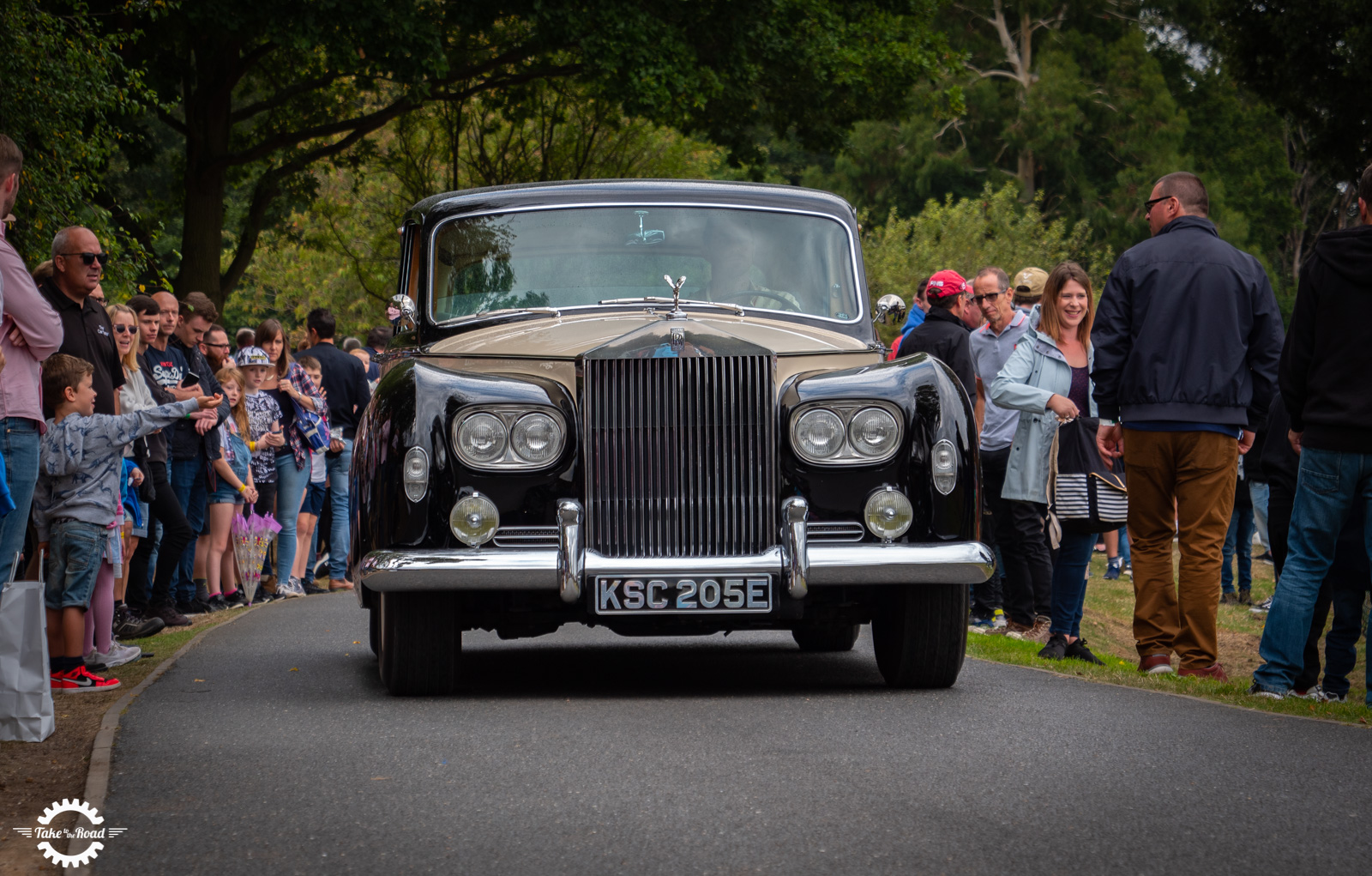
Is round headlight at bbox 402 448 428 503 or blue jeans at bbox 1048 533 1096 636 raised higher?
round headlight at bbox 402 448 428 503

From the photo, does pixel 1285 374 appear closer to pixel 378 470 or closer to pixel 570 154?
pixel 378 470

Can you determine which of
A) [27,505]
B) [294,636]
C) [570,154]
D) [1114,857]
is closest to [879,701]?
[1114,857]

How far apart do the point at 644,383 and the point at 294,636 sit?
12.9ft

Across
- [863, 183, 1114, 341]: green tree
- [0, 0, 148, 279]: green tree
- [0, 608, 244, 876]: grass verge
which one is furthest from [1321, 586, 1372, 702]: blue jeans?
[863, 183, 1114, 341]: green tree

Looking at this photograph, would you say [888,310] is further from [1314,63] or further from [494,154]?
[494,154]

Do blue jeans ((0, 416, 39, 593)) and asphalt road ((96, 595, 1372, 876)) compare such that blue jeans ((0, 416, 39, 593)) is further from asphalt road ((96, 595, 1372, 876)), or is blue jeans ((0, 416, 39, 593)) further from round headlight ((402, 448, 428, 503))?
round headlight ((402, 448, 428, 503))

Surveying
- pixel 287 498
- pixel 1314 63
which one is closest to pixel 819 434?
pixel 287 498

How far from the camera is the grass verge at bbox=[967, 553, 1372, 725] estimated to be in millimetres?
6230

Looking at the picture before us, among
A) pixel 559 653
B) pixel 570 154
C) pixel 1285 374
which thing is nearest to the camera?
pixel 1285 374

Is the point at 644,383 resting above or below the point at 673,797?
above

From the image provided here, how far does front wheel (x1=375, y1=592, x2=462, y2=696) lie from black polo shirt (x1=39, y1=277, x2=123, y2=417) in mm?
2658

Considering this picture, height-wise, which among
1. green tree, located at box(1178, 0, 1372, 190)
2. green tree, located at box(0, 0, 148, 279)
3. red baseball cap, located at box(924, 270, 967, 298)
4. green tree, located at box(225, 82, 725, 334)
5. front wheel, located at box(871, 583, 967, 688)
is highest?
green tree, located at box(225, 82, 725, 334)

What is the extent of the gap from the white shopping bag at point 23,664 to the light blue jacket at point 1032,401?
4.88 meters

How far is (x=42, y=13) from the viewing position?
1299 centimetres
